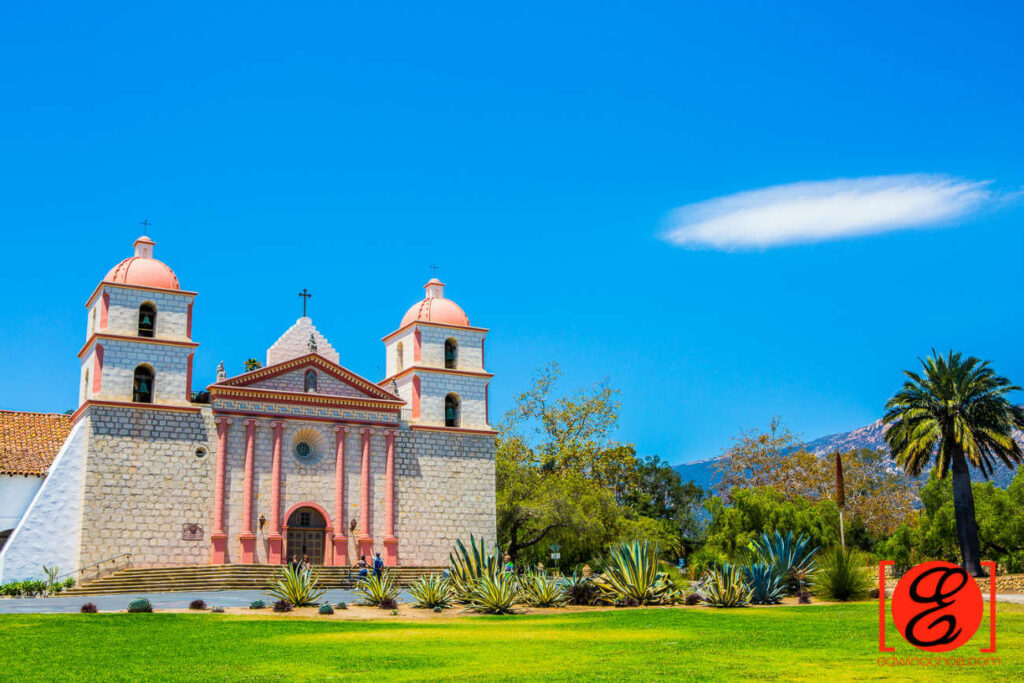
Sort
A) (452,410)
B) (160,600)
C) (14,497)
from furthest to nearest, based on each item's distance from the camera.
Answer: (452,410) < (14,497) < (160,600)

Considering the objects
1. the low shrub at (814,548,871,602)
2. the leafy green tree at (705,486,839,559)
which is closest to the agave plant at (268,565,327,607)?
the low shrub at (814,548,871,602)

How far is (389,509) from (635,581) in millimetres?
14694

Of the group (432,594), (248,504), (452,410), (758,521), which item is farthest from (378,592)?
(758,521)

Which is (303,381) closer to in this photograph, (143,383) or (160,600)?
(143,383)

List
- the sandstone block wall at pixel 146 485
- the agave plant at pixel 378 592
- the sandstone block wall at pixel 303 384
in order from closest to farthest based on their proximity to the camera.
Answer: the agave plant at pixel 378 592 → the sandstone block wall at pixel 146 485 → the sandstone block wall at pixel 303 384

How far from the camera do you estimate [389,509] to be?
118 ft

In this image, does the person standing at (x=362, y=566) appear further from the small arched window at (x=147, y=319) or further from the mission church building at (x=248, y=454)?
the small arched window at (x=147, y=319)

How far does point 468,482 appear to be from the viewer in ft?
124

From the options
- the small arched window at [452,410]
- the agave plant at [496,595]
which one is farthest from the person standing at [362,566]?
the agave plant at [496,595]

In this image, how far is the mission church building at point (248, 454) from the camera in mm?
31766

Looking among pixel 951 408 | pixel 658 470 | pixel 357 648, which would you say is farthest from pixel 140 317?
pixel 658 470

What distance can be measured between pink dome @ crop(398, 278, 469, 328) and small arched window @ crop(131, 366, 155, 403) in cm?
1011

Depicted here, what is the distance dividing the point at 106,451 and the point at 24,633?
16.4m

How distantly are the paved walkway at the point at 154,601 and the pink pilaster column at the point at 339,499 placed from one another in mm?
4654
